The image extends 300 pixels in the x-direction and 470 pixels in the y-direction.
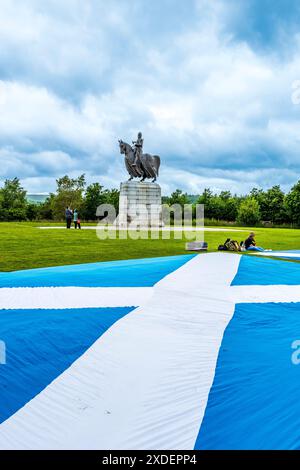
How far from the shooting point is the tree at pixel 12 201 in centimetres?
4829

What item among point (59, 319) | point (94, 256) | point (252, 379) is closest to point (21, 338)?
point (59, 319)

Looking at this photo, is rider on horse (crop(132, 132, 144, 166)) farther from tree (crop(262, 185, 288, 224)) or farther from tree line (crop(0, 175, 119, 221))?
tree (crop(262, 185, 288, 224))

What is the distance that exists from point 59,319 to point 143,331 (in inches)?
35.8

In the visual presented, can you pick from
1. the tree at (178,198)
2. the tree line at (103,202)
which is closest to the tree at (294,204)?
the tree line at (103,202)

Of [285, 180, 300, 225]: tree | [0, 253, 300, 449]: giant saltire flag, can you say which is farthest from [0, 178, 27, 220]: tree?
[0, 253, 300, 449]: giant saltire flag

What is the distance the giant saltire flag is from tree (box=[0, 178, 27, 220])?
152 ft

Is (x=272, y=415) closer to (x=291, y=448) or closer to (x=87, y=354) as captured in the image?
(x=291, y=448)

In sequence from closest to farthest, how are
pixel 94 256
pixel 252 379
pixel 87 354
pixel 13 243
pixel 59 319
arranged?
pixel 252 379, pixel 87 354, pixel 59 319, pixel 94 256, pixel 13 243

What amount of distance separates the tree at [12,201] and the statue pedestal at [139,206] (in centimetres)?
A: 2650

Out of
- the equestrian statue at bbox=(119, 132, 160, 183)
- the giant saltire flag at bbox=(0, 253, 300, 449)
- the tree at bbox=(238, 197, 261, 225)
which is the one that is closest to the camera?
Answer: the giant saltire flag at bbox=(0, 253, 300, 449)

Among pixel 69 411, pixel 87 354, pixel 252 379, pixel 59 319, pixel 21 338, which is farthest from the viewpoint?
pixel 59 319

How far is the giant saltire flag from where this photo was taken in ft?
6.39

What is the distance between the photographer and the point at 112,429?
77.7 inches

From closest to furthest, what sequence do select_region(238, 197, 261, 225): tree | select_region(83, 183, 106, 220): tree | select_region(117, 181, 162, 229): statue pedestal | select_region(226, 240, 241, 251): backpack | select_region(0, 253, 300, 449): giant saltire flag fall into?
select_region(0, 253, 300, 449): giant saltire flag
select_region(226, 240, 241, 251): backpack
select_region(117, 181, 162, 229): statue pedestal
select_region(238, 197, 261, 225): tree
select_region(83, 183, 106, 220): tree
